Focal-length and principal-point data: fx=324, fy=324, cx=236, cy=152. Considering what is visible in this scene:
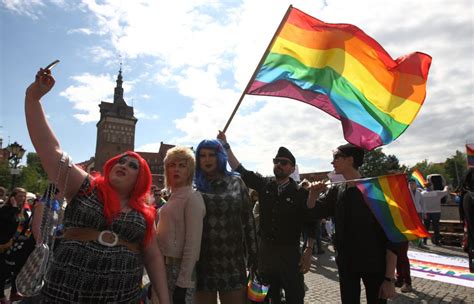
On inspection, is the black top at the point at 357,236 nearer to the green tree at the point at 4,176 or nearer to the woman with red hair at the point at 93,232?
the woman with red hair at the point at 93,232

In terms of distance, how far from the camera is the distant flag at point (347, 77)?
3545mm

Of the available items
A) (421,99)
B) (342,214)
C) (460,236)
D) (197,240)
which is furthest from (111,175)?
(460,236)

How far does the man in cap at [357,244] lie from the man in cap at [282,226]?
43 centimetres

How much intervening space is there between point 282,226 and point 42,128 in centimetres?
267

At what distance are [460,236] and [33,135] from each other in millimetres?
13402

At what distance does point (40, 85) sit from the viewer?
191 cm

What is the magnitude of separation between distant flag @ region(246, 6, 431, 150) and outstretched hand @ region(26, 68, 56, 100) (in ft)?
6.97

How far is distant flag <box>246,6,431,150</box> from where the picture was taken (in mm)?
3545

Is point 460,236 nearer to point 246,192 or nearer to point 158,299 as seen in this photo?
point 246,192

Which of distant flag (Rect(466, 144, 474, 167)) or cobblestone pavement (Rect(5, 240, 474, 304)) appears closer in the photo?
cobblestone pavement (Rect(5, 240, 474, 304))

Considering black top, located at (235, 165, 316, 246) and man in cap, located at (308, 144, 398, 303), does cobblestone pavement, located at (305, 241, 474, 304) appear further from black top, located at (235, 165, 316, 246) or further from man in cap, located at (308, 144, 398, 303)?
man in cap, located at (308, 144, 398, 303)

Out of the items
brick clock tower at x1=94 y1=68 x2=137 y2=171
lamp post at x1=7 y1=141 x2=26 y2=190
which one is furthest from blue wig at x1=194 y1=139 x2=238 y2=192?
brick clock tower at x1=94 y1=68 x2=137 y2=171

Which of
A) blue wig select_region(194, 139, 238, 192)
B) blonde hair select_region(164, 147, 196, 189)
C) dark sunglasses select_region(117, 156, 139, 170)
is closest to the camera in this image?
dark sunglasses select_region(117, 156, 139, 170)

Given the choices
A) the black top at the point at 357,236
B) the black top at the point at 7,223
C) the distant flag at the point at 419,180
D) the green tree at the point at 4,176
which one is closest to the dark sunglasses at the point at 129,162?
the black top at the point at 357,236
